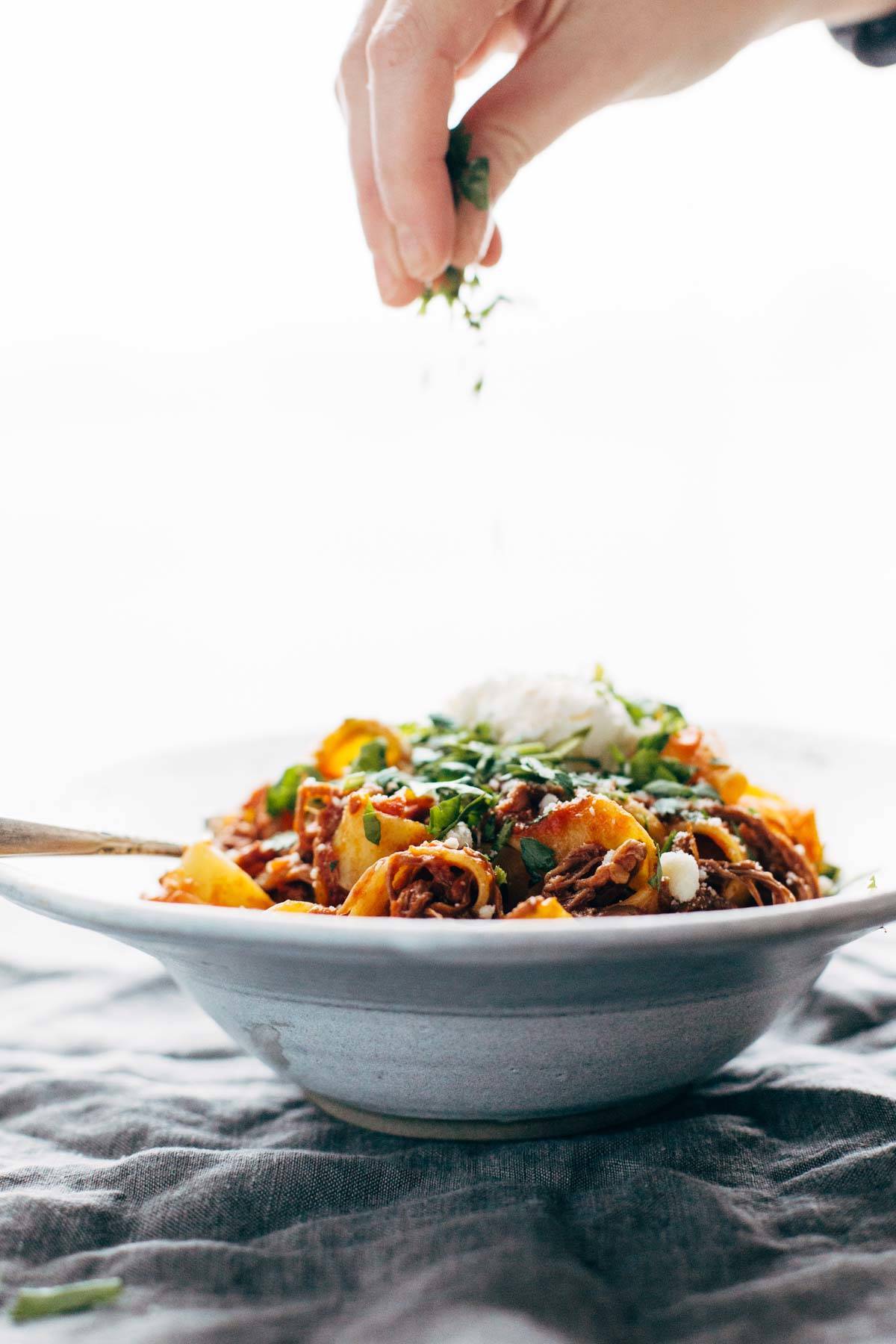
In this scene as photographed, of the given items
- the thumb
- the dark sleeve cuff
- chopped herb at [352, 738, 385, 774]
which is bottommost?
chopped herb at [352, 738, 385, 774]

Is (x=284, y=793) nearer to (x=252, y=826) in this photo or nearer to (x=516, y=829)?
(x=252, y=826)

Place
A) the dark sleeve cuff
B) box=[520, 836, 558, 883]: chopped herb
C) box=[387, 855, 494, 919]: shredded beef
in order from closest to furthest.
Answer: box=[387, 855, 494, 919]: shredded beef
box=[520, 836, 558, 883]: chopped herb
the dark sleeve cuff

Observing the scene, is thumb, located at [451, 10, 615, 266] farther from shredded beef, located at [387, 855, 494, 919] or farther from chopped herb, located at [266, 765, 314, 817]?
shredded beef, located at [387, 855, 494, 919]

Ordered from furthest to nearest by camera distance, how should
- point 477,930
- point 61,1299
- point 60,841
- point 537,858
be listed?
point 60,841
point 537,858
point 61,1299
point 477,930

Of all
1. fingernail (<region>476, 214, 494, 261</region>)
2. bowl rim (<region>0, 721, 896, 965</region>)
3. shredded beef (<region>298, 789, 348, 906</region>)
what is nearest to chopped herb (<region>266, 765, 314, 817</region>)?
shredded beef (<region>298, 789, 348, 906</region>)

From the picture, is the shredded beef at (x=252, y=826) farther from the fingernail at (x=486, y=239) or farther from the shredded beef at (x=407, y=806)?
the fingernail at (x=486, y=239)

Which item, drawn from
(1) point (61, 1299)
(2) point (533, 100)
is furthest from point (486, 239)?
(1) point (61, 1299)

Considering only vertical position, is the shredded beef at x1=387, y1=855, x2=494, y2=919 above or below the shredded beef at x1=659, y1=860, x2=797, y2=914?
above
